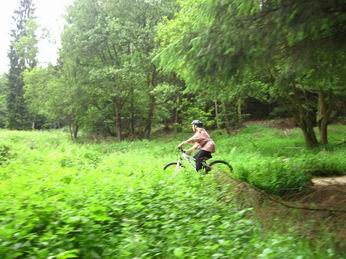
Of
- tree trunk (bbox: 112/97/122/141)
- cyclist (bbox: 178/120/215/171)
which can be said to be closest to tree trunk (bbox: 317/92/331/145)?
cyclist (bbox: 178/120/215/171)

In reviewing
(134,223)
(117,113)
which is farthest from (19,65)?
(134,223)

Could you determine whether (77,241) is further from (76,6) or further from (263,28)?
(76,6)

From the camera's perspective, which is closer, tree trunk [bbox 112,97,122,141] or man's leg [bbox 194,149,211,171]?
man's leg [bbox 194,149,211,171]

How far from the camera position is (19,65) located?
49969 millimetres

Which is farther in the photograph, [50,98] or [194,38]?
[50,98]

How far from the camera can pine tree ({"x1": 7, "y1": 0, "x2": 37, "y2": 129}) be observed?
3881 cm

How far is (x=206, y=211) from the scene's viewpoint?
580 cm

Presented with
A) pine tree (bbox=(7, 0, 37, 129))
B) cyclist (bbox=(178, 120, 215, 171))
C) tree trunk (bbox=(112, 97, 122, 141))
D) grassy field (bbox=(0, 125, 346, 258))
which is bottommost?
grassy field (bbox=(0, 125, 346, 258))

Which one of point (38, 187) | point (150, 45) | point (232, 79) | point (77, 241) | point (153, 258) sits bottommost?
point (153, 258)

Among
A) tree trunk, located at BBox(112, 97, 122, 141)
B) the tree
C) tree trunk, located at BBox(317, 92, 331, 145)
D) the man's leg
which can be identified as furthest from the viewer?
tree trunk, located at BBox(112, 97, 122, 141)

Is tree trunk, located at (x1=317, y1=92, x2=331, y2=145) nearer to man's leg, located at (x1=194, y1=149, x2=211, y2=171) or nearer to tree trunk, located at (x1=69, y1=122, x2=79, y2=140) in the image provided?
man's leg, located at (x1=194, y1=149, x2=211, y2=171)

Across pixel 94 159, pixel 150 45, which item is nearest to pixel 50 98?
pixel 150 45

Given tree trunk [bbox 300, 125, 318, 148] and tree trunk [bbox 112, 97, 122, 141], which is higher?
tree trunk [bbox 112, 97, 122, 141]

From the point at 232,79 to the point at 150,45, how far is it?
64.3 ft
